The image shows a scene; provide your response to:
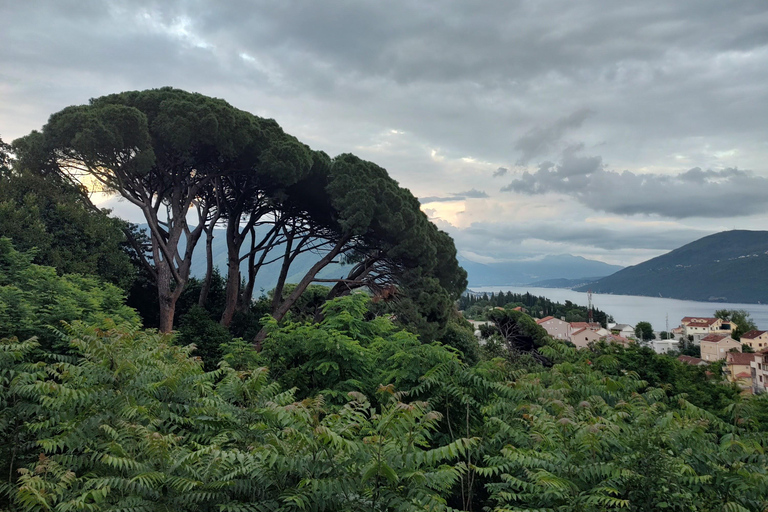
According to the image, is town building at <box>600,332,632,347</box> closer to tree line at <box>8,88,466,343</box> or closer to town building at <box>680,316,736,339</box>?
tree line at <box>8,88,466,343</box>

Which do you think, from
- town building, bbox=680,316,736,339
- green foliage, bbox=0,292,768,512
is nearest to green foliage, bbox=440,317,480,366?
green foliage, bbox=0,292,768,512

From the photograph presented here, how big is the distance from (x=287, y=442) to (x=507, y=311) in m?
41.8

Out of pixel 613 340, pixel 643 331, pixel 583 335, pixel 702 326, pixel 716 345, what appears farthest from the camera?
pixel 702 326

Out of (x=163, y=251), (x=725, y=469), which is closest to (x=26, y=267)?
(x=163, y=251)

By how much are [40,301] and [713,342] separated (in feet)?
229

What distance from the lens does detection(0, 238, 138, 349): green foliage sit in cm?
740

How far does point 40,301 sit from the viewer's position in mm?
8617

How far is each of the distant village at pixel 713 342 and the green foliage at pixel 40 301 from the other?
1153cm

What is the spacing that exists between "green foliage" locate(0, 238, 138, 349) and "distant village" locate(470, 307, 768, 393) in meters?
11.5

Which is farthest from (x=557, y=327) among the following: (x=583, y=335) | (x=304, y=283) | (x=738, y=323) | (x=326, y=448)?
(x=326, y=448)

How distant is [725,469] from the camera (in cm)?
393

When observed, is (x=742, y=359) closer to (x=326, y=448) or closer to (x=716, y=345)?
(x=716, y=345)

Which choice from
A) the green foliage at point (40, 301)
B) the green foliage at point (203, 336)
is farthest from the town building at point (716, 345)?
the green foliage at point (40, 301)

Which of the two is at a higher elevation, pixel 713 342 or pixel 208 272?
pixel 208 272
